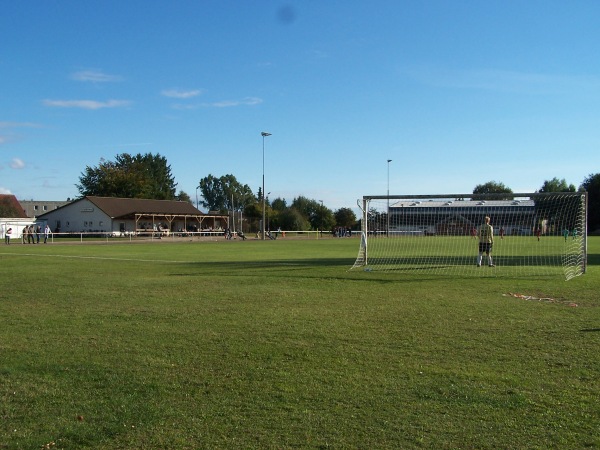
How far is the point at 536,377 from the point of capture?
6.30m

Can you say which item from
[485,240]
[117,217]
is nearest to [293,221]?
[117,217]

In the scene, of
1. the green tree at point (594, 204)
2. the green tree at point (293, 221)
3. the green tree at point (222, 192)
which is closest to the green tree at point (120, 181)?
the green tree at point (293, 221)

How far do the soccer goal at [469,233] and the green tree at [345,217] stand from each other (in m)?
54.6

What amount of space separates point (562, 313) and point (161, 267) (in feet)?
50.2

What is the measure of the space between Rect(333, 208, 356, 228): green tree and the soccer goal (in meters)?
54.6

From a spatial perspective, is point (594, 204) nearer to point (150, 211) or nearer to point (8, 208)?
point (150, 211)

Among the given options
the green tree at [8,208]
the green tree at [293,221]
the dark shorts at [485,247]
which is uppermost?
the green tree at [8,208]

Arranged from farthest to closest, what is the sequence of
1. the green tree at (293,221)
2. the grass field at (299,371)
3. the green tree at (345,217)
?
the green tree at (345,217)
the green tree at (293,221)
the grass field at (299,371)

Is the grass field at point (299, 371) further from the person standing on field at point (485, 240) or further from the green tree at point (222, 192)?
the green tree at point (222, 192)

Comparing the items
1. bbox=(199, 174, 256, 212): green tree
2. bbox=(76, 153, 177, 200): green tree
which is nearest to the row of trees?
bbox=(76, 153, 177, 200): green tree

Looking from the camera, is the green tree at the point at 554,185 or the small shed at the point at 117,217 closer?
the small shed at the point at 117,217

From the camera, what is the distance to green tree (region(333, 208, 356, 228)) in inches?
3804

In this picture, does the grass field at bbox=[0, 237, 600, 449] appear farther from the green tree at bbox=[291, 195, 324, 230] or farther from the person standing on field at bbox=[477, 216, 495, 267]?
the green tree at bbox=[291, 195, 324, 230]

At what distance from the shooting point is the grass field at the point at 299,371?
15.8ft
